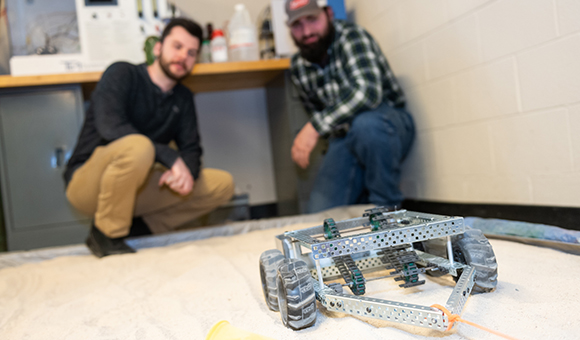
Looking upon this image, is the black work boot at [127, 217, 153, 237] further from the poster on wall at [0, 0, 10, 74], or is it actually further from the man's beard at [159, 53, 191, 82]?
the poster on wall at [0, 0, 10, 74]

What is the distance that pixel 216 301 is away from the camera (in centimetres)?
93

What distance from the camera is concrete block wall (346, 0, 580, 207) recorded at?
1212mm

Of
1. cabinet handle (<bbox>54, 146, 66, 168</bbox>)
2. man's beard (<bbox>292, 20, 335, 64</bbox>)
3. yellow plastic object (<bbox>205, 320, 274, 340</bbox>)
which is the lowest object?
yellow plastic object (<bbox>205, 320, 274, 340</bbox>)

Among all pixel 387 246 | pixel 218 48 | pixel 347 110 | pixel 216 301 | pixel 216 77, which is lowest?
pixel 216 301

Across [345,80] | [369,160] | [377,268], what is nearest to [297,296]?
[377,268]

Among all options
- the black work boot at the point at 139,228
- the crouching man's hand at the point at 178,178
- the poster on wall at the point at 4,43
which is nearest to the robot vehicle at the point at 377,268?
the crouching man's hand at the point at 178,178

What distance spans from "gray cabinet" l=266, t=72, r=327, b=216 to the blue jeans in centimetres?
16

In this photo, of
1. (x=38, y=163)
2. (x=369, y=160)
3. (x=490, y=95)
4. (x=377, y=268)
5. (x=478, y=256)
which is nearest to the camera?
(x=478, y=256)

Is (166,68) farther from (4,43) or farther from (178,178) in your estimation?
(4,43)

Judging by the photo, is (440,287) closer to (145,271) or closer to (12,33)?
(145,271)

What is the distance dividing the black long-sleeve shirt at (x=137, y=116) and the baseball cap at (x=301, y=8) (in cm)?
61

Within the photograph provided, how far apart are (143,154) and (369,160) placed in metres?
0.91

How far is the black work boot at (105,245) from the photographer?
5.39 feet

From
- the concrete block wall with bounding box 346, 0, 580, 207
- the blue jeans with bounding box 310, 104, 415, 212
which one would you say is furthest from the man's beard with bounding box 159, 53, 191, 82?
the concrete block wall with bounding box 346, 0, 580, 207
